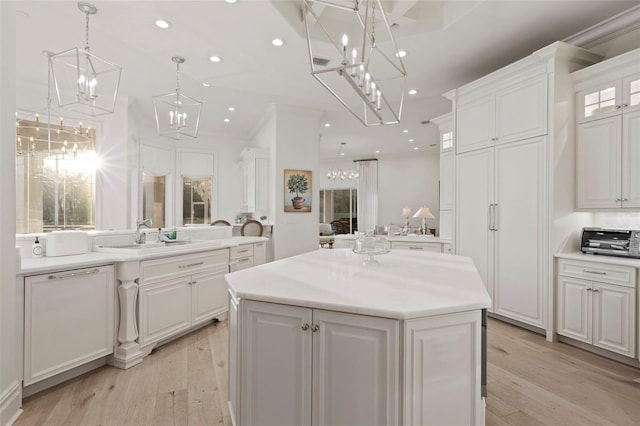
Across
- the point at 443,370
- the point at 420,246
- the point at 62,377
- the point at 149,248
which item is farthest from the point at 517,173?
the point at 62,377

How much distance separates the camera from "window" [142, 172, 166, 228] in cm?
682

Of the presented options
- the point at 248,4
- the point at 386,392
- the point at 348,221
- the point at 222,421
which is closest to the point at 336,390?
the point at 386,392

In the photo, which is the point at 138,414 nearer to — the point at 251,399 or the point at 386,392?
the point at 251,399

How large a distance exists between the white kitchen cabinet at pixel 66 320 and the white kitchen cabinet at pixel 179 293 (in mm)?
263

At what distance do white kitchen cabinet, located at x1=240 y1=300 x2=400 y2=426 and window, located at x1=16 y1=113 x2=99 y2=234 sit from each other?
4725mm

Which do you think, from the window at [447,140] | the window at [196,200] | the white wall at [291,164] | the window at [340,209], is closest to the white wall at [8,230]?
the white wall at [291,164]

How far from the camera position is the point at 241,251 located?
4.14 metres

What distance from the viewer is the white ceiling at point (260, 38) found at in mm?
2900

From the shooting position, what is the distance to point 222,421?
6.45 ft

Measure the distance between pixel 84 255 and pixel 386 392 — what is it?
2667 mm

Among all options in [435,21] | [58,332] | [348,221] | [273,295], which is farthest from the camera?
[348,221]

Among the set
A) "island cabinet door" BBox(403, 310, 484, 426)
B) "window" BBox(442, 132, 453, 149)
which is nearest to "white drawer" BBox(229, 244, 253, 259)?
"island cabinet door" BBox(403, 310, 484, 426)

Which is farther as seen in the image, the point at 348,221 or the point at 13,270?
the point at 348,221

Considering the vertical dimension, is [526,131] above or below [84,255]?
above
